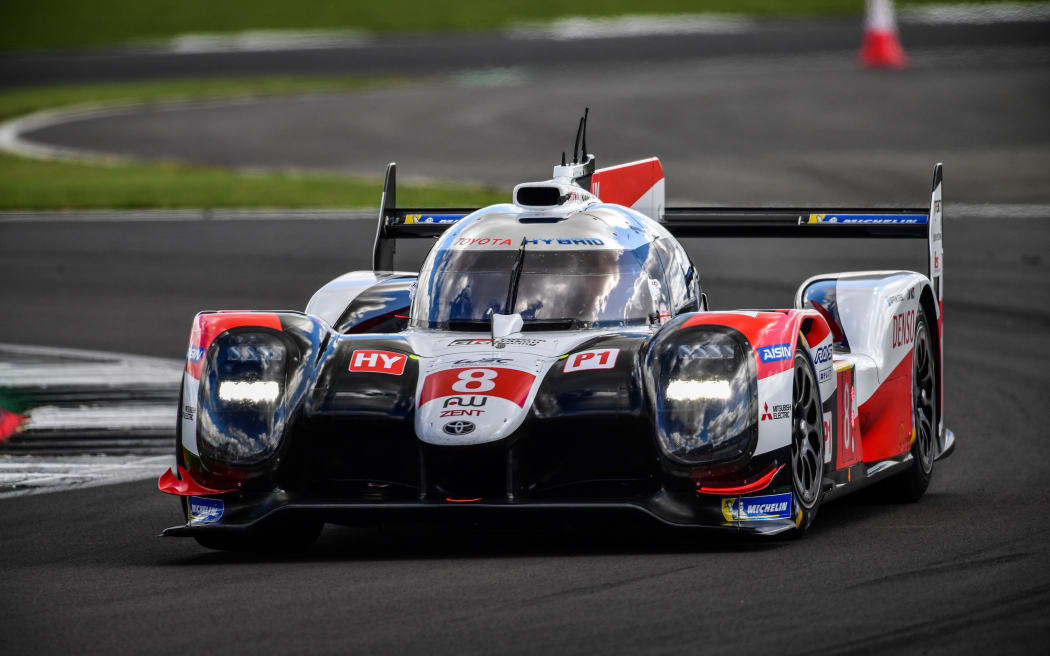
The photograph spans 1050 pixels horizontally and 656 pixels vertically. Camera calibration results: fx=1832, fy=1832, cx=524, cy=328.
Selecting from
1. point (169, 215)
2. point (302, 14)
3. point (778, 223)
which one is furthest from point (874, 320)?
point (302, 14)

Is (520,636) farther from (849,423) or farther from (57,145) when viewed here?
(57,145)

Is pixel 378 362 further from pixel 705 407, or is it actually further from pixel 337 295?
pixel 337 295

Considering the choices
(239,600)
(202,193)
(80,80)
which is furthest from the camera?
(80,80)

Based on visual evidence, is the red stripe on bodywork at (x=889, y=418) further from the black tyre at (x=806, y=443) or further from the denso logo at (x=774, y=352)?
the denso logo at (x=774, y=352)

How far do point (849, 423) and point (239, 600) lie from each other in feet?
10.4

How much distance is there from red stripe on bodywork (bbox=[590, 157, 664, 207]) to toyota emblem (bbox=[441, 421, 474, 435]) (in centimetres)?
326

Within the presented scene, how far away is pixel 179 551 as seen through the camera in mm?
8016

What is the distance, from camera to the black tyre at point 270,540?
7.77 metres

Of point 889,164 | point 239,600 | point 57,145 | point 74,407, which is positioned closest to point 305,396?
point 239,600

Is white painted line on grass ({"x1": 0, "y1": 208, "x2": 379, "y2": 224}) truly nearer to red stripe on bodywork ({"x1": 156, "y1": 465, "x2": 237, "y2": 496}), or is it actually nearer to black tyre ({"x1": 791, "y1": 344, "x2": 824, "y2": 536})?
red stripe on bodywork ({"x1": 156, "y1": 465, "x2": 237, "y2": 496})

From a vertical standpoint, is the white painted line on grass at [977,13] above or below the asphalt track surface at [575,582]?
above

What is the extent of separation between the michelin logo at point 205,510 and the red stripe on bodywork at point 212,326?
1.73ft

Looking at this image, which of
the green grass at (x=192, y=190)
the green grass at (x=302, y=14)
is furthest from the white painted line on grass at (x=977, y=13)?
the green grass at (x=192, y=190)

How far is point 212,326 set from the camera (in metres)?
8.02
